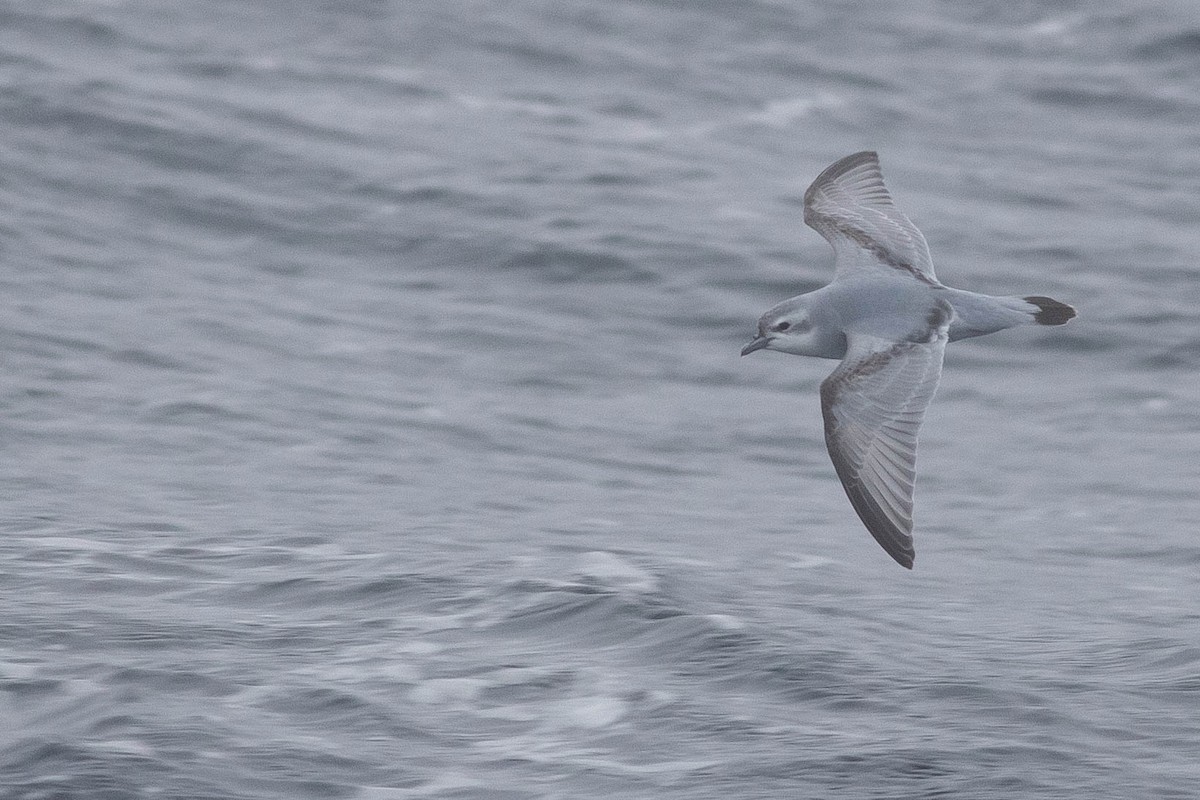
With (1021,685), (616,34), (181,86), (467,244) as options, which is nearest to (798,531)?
(1021,685)

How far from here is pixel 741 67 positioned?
22844 millimetres

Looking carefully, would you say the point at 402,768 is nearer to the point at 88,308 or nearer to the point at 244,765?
the point at 244,765

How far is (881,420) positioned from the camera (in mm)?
9156

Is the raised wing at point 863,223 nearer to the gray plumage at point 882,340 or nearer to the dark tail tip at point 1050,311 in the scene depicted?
the gray plumage at point 882,340

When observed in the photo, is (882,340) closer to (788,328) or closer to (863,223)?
(788,328)

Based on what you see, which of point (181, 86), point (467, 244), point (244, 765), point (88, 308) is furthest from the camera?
point (181, 86)

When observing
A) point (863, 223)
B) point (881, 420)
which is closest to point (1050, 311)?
point (881, 420)

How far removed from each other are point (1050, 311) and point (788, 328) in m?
1.29

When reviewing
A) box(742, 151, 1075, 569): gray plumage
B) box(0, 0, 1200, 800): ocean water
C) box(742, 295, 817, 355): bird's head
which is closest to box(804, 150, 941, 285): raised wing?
box(742, 151, 1075, 569): gray plumage

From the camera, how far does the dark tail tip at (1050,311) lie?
31.7 ft

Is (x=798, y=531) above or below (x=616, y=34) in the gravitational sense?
below

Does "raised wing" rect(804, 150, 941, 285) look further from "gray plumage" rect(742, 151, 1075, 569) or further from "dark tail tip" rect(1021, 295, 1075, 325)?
"dark tail tip" rect(1021, 295, 1075, 325)

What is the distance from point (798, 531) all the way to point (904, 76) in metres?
12.1

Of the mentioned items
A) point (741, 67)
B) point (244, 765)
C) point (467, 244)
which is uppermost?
point (741, 67)
